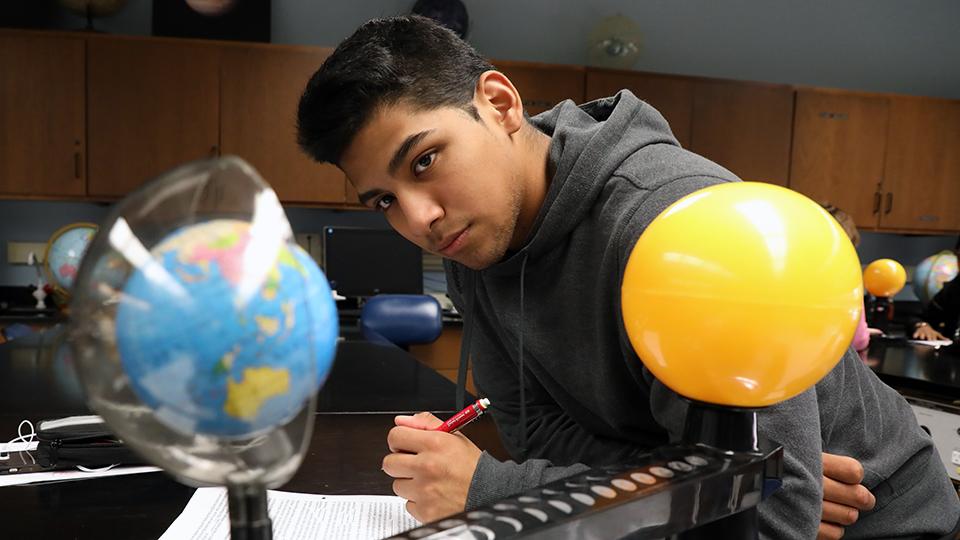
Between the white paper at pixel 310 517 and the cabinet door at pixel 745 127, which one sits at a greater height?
the cabinet door at pixel 745 127

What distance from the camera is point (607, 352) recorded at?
89 cm

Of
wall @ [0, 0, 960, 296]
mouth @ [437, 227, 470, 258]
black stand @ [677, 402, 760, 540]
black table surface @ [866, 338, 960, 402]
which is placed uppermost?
wall @ [0, 0, 960, 296]

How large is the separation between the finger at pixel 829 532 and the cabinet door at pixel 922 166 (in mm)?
4326

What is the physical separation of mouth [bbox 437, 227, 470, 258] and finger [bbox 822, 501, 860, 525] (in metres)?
0.55

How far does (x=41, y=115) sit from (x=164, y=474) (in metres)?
3.35

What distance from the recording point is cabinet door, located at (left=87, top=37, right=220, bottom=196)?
3547 millimetres

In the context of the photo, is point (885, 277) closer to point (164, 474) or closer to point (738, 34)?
point (738, 34)

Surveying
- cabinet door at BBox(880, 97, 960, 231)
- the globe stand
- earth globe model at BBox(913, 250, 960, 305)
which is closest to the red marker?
the globe stand

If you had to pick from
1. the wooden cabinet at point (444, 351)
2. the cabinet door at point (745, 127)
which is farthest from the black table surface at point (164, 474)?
the cabinet door at point (745, 127)

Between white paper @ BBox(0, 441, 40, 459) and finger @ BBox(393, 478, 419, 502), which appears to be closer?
finger @ BBox(393, 478, 419, 502)

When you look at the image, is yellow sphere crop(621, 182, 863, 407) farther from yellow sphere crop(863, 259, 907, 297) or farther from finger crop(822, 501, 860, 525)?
yellow sphere crop(863, 259, 907, 297)

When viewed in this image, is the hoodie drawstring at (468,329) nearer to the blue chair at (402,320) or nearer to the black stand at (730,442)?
the black stand at (730,442)

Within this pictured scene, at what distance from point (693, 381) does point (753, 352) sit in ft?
0.14

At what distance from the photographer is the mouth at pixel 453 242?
0.97 m
